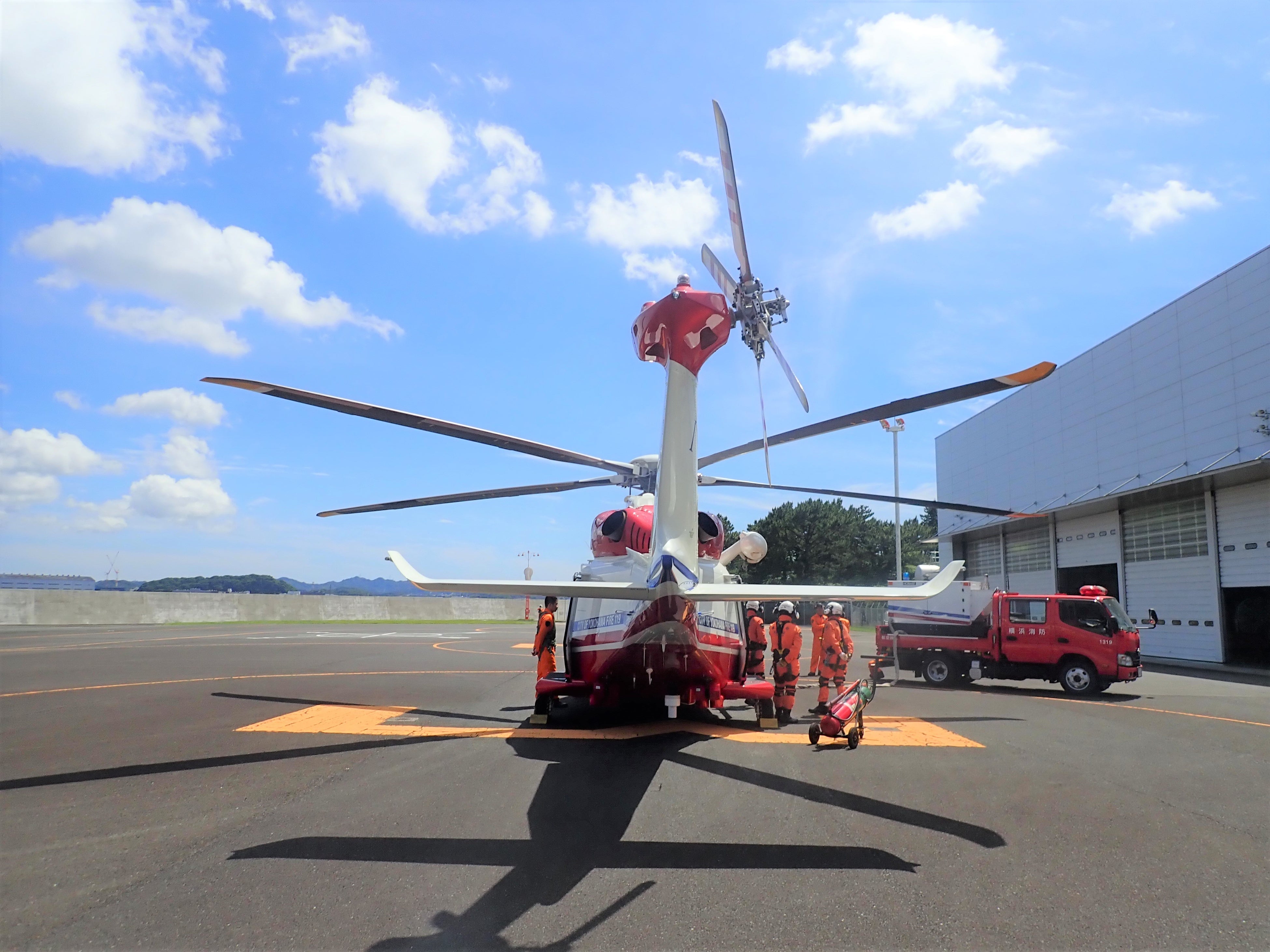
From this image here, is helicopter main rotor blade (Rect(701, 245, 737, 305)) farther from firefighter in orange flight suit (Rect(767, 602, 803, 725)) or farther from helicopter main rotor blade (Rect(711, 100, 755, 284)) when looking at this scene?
firefighter in orange flight suit (Rect(767, 602, 803, 725))

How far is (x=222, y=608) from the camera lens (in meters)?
38.9

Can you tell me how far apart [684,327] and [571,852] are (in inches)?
168

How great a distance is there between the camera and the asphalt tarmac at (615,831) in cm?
405

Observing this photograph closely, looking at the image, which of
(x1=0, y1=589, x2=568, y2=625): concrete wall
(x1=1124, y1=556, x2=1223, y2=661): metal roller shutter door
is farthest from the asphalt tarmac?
(x1=0, y1=589, x2=568, y2=625): concrete wall

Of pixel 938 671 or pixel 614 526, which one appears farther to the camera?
pixel 938 671

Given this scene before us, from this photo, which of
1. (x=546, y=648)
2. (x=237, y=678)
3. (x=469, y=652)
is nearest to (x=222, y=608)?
(x=469, y=652)

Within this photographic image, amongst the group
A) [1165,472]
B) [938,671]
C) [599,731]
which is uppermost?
[1165,472]

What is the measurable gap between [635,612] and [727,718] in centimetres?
393

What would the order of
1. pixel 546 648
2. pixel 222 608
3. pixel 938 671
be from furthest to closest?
pixel 222 608, pixel 938 671, pixel 546 648

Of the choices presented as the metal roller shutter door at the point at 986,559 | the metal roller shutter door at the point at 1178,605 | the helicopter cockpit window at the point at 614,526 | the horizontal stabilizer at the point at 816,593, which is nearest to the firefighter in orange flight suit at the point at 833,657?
the helicopter cockpit window at the point at 614,526

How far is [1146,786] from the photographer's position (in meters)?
7.07

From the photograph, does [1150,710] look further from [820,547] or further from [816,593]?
[820,547]

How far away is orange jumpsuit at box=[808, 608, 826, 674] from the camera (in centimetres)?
1225

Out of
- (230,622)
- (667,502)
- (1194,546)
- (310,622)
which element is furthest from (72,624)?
(1194,546)
